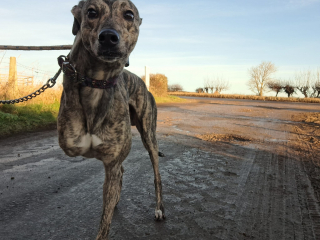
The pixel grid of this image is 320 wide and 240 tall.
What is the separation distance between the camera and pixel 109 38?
195 centimetres

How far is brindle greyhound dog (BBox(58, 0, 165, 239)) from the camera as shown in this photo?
206 cm

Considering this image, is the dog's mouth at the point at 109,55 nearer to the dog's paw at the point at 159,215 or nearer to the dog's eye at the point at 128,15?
the dog's eye at the point at 128,15

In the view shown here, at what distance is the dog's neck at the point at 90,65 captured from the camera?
2240 millimetres

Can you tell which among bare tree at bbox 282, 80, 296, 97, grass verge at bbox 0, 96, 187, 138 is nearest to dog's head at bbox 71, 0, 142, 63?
grass verge at bbox 0, 96, 187, 138

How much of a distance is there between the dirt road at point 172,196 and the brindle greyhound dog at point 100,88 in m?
0.79

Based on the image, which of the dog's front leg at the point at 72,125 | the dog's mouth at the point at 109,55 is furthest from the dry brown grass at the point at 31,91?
the dog's mouth at the point at 109,55

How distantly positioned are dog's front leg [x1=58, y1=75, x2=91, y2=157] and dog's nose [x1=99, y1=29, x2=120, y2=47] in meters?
0.55

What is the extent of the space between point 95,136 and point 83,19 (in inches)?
36.3

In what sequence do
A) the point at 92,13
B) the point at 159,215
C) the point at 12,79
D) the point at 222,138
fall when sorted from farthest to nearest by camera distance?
the point at 12,79 < the point at 222,138 < the point at 159,215 < the point at 92,13

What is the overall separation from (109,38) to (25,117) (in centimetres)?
800

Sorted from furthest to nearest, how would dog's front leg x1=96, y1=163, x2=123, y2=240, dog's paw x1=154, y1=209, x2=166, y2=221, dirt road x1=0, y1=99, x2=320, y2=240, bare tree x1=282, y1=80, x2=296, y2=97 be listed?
bare tree x1=282, y1=80, x2=296, y2=97 → dog's paw x1=154, y1=209, x2=166, y2=221 → dirt road x1=0, y1=99, x2=320, y2=240 → dog's front leg x1=96, y1=163, x2=123, y2=240

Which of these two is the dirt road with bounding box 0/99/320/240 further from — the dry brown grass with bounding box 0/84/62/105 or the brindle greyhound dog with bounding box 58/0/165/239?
the dry brown grass with bounding box 0/84/62/105

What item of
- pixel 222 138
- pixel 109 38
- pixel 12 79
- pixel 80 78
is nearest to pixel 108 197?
pixel 80 78

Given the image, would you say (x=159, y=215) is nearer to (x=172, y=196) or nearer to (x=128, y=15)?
(x=172, y=196)
